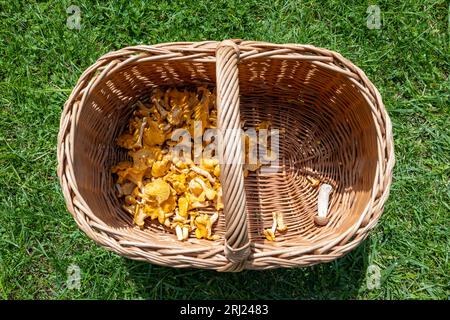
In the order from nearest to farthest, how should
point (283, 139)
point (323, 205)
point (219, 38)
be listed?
point (323, 205), point (283, 139), point (219, 38)

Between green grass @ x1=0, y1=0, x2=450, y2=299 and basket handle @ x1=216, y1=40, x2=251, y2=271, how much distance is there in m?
0.61

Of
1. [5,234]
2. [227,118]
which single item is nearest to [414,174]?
[227,118]

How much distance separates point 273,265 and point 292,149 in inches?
23.7

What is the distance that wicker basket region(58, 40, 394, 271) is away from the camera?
1482 mm

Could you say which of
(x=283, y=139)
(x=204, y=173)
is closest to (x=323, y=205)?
(x=283, y=139)

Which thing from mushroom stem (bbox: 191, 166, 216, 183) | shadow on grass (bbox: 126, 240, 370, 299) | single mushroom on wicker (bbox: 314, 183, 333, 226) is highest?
mushroom stem (bbox: 191, 166, 216, 183)

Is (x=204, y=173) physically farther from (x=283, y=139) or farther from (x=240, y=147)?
(x=240, y=147)

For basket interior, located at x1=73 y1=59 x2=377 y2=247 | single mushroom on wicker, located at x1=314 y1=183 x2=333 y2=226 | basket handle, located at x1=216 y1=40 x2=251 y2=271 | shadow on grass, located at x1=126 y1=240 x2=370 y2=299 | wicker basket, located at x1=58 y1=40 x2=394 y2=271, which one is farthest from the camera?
shadow on grass, located at x1=126 y1=240 x2=370 y2=299

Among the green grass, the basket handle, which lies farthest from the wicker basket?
the green grass

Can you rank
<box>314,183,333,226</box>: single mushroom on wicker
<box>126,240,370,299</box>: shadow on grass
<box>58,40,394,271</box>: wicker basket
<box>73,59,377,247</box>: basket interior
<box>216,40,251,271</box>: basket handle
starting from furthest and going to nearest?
<box>126,240,370,299</box>: shadow on grass, <box>314,183,333,226</box>: single mushroom on wicker, <box>73,59,377,247</box>: basket interior, <box>58,40,394,271</box>: wicker basket, <box>216,40,251,271</box>: basket handle

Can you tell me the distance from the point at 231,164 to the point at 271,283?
822 mm

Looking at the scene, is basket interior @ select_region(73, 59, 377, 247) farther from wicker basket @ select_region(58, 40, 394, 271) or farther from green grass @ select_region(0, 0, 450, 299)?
green grass @ select_region(0, 0, 450, 299)

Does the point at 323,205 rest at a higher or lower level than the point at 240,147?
lower

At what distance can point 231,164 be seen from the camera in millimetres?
1353
